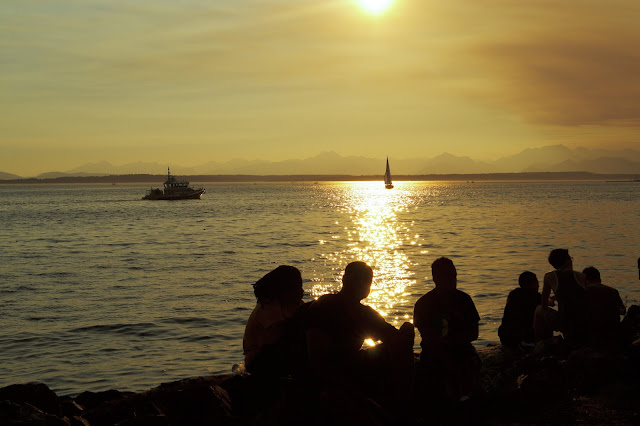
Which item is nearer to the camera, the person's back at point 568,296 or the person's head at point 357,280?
the person's head at point 357,280

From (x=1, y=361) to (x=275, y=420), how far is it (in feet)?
34.7

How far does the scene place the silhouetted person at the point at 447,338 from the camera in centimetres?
715

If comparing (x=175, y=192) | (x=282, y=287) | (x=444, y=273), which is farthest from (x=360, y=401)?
(x=175, y=192)

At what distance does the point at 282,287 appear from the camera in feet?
20.9

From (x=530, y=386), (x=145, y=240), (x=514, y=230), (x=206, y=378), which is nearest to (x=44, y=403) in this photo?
(x=206, y=378)

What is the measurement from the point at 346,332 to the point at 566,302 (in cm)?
486

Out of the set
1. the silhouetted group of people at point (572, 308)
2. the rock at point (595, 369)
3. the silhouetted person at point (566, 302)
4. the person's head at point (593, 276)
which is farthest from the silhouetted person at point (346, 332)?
the person's head at point (593, 276)

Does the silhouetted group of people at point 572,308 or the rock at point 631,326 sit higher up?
the silhouetted group of people at point 572,308

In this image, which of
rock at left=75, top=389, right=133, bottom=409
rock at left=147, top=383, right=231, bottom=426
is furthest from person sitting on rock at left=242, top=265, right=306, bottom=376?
rock at left=75, top=389, right=133, bottom=409

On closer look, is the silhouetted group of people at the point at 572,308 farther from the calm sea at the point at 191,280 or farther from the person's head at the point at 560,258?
the calm sea at the point at 191,280

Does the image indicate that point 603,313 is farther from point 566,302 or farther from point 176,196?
point 176,196

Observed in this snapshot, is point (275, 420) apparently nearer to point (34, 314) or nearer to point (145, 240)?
point (34, 314)

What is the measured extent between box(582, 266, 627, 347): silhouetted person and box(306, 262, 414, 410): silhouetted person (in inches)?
175

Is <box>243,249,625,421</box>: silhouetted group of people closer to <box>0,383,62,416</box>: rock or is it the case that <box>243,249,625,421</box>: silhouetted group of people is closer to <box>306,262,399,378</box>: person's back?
<box>306,262,399,378</box>: person's back
